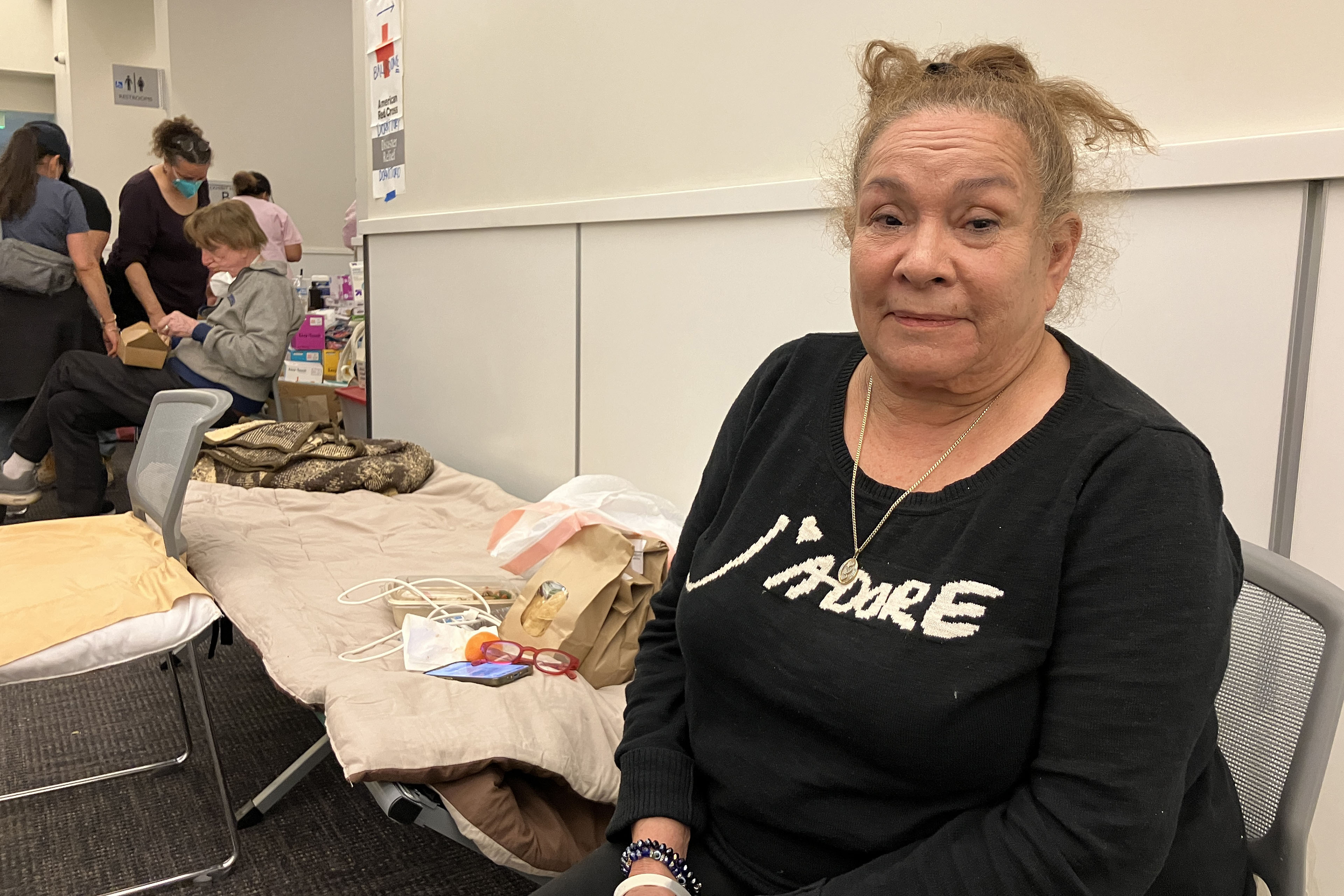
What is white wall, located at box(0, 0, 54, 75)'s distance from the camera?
1012 centimetres

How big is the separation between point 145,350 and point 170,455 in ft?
6.39

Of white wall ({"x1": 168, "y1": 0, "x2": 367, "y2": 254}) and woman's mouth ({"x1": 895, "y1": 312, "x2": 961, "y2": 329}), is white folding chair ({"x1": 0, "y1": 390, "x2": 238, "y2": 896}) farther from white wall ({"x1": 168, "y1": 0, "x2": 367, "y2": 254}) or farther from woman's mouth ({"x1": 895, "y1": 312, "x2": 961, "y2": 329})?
white wall ({"x1": 168, "y1": 0, "x2": 367, "y2": 254})

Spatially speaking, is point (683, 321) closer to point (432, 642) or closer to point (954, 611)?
point (432, 642)

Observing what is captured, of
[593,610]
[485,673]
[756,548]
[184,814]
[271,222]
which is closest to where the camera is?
[756,548]

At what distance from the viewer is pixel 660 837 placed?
1207 mm

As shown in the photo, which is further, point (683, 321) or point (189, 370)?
point (189, 370)

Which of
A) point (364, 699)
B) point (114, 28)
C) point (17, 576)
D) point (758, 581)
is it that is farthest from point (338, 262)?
point (758, 581)

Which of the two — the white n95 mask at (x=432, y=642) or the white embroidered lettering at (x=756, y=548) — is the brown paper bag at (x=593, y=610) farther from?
the white embroidered lettering at (x=756, y=548)

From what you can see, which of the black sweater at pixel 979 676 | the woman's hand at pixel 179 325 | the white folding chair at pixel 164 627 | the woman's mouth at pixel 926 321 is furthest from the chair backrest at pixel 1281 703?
the woman's hand at pixel 179 325

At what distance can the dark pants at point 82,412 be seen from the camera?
4.07m

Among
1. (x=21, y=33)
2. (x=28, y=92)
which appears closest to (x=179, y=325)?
(x=21, y=33)

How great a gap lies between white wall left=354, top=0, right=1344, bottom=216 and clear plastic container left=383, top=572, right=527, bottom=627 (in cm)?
105

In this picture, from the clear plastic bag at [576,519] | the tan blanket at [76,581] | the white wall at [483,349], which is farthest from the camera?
the white wall at [483,349]

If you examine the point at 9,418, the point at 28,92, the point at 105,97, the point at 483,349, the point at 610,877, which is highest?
the point at 28,92
